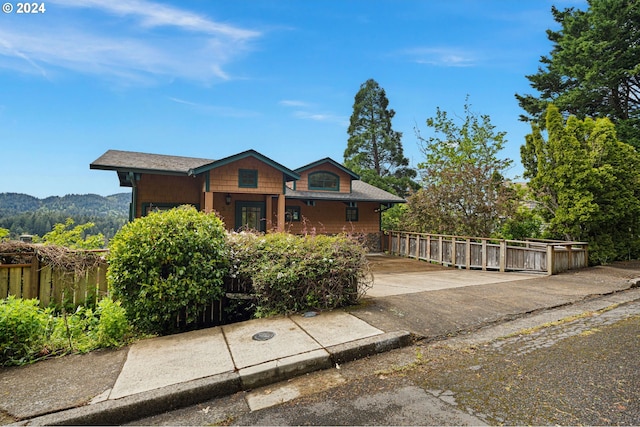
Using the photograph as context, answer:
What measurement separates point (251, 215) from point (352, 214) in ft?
19.9

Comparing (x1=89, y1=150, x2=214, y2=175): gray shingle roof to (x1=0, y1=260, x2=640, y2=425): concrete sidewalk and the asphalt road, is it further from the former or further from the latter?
the asphalt road

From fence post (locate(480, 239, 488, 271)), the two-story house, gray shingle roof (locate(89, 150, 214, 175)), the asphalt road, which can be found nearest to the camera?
the asphalt road

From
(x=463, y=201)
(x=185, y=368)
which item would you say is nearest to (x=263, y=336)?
(x=185, y=368)

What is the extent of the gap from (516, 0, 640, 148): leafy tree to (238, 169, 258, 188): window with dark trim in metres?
19.0

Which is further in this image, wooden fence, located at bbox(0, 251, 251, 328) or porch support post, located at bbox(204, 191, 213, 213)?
porch support post, located at bbox(204, 191, 213, 213)

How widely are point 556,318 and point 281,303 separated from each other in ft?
14.6

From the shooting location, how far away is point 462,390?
8.70 feet

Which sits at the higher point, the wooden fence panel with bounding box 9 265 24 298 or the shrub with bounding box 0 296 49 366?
the wooden fence panel with bounding box 9 265 24 298

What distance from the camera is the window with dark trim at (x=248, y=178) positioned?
13.5 metres

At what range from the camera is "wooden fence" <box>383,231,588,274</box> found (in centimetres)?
941

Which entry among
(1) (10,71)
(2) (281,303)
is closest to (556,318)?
(2) (281,303)

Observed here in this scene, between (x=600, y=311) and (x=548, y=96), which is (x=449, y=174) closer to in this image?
(x=600, y=311)

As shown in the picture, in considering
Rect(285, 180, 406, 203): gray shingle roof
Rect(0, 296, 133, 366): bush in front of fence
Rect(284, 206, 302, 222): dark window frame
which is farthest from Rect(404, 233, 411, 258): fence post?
Rect(0, 296, 133, 366): bush in front of fence

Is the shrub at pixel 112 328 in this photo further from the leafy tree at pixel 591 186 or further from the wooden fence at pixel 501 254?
the leafy tree at pixel 591 186
